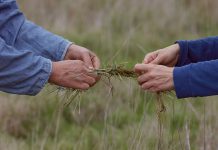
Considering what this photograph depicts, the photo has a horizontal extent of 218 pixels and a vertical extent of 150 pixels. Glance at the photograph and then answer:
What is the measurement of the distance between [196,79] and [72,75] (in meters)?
0.51

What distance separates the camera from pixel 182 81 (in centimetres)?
255

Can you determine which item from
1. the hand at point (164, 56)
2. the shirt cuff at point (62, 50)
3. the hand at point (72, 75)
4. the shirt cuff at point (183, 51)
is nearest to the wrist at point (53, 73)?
the hand at point (72, 75)

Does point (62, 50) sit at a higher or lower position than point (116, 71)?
higher

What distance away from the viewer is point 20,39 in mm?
3006

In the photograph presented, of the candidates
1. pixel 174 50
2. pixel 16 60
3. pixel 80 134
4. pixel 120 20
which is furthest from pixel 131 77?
pixel 120 20

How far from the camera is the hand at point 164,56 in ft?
9.42

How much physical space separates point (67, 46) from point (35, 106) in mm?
1513

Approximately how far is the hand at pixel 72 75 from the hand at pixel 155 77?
8.8 inches

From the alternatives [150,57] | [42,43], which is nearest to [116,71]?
[150,57]

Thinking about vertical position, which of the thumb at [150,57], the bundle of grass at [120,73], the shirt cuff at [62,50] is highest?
the shirt cuff at [62,50]

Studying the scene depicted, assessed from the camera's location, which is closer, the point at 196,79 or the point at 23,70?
the point at 196,79

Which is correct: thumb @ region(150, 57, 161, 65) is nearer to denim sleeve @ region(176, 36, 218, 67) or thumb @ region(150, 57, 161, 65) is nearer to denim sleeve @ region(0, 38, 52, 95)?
denim sleeve @ region(176, 36, 218, 67)

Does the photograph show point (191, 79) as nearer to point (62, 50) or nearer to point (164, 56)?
point (164, 56)

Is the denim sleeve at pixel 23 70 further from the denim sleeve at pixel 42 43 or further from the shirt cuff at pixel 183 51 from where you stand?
the shirt cuff at pixel 183 51
